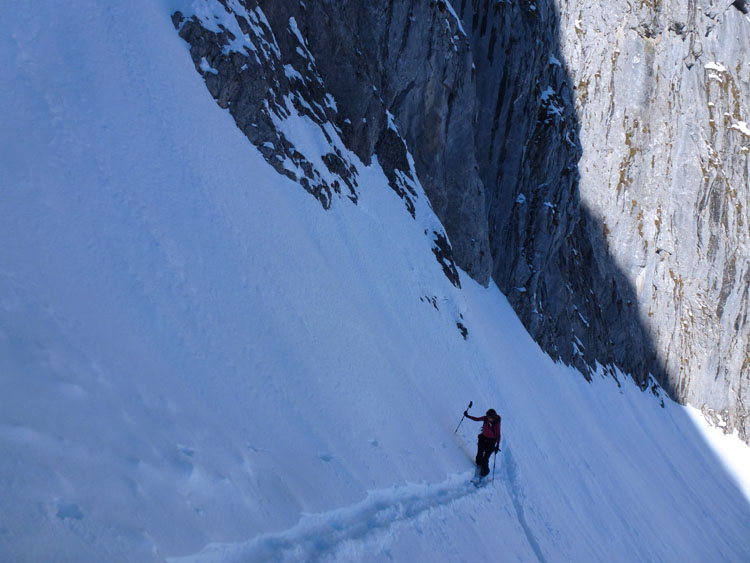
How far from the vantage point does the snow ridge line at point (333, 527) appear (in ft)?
16.4

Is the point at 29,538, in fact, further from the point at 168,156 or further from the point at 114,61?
the point at 114,61

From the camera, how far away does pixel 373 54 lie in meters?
20.6

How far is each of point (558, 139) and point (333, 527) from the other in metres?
29.6

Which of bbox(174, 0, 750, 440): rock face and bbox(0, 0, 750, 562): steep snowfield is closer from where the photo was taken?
bbox(0, 0, 750, 562): steep snowfield

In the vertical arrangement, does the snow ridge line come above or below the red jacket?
above

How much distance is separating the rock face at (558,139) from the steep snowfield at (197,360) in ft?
9.48

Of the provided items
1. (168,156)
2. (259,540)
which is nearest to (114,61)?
(168,156)

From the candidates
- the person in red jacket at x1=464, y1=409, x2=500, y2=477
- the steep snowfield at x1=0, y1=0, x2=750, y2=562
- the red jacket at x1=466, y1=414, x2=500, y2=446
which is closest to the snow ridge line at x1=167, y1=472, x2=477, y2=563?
the steep snowfield at x1=0, y1=0, x2=750, y2=562

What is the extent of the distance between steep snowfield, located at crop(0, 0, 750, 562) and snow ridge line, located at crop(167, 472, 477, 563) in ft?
0.09

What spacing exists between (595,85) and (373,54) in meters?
24.6

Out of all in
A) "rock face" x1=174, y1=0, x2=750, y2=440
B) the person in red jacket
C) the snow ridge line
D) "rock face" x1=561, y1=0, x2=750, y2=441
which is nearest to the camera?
the snow ridge line

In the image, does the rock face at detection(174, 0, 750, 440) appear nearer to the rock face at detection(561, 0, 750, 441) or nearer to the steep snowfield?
the rock face at detection(561, 0, 750, 441)

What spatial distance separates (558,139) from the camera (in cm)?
3184

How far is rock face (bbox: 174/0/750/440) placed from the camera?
16.8 m
